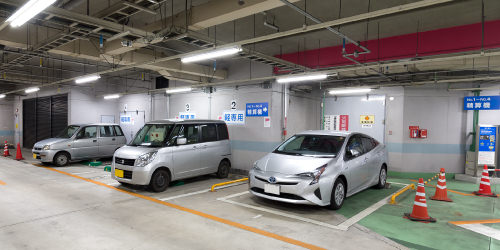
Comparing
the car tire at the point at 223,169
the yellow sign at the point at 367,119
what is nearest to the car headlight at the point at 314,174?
the car tire at the point at 223,169

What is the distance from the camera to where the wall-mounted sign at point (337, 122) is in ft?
34.3

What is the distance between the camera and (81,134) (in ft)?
33.2

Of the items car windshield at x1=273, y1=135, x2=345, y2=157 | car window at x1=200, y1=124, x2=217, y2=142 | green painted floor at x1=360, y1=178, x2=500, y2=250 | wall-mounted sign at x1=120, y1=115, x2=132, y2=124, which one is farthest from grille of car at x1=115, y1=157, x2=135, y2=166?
wall-mounted sign at x1=120, y1=115, x2=132, y2=124

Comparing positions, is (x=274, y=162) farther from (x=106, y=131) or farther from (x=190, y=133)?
(x=106, y=131)

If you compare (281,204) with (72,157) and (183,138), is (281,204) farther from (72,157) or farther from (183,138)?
(72,157)

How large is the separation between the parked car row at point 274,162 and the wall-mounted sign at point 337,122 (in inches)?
132

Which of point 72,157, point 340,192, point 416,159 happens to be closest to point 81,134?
point 72,157

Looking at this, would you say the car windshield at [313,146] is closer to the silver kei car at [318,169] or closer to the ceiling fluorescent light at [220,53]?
the silver kei car at [318,169]

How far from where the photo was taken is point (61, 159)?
9.59m

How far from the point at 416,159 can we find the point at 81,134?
11886 millimetres

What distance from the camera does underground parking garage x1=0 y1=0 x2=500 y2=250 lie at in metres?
4.18

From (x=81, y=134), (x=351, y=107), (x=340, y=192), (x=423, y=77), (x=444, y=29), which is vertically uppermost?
(x=444, y=29)

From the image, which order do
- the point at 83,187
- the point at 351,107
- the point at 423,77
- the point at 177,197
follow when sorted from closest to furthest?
the point at 177,197
the point at 83,187
the point at 423,77
the point at 351,107

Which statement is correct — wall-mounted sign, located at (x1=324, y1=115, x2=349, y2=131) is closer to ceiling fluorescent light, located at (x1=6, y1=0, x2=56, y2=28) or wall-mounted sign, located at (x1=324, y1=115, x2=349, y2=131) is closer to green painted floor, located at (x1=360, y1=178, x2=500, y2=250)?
green painted floor, located at (x1=360, y1=178, x2=500, y2=250)
